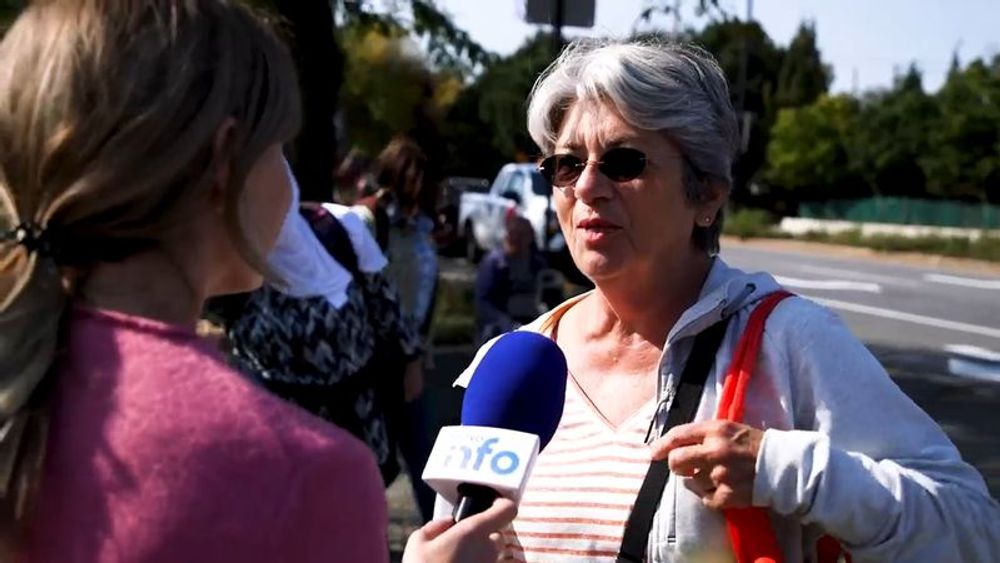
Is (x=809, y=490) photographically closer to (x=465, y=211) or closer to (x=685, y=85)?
(x=685, y=85)

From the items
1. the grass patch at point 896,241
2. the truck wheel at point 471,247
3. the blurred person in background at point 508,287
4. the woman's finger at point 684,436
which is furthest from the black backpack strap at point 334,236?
Result: the grass patch at point 896,241

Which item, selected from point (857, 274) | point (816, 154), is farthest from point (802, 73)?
point (857, 274)

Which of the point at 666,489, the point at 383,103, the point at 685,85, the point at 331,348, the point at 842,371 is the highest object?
the point at 685,85

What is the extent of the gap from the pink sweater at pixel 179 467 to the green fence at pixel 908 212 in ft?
145

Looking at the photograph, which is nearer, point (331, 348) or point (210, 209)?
point (210, 209)

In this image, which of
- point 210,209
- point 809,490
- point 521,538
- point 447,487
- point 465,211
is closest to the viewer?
point 210,209

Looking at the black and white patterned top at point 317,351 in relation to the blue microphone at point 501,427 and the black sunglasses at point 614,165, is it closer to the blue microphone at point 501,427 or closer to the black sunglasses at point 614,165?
the black sunglasses at point 614,165

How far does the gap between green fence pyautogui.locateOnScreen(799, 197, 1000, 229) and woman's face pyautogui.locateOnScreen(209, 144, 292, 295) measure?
44.0 meters

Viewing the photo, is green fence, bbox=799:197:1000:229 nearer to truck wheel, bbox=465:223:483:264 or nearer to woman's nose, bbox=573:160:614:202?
truck wheel, bbox=465:223:483:264

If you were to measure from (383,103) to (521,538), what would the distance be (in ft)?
85.2

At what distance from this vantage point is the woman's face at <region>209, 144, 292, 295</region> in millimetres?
1520

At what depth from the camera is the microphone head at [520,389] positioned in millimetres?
2139

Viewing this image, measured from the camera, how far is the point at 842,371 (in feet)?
7.99

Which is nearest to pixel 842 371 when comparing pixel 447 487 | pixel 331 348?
pixel 447 487
